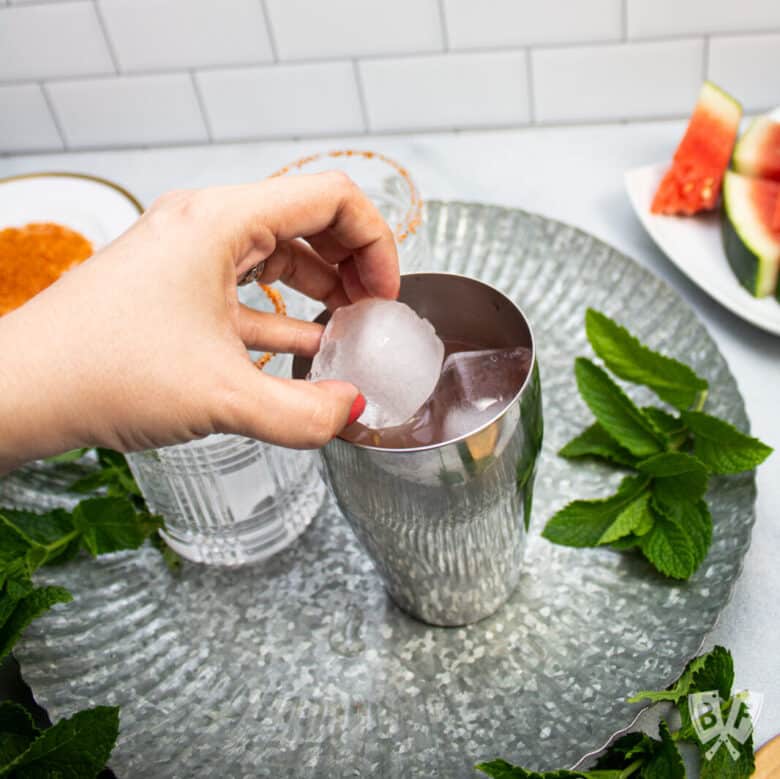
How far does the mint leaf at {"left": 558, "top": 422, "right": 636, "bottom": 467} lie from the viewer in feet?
2.83

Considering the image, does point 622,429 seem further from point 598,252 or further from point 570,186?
point 570,186

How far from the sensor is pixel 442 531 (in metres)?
0.70

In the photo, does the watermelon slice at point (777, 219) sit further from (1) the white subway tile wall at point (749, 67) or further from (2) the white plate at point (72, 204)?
(2) the white plate at point (72, 204)

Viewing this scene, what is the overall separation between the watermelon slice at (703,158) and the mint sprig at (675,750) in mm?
510

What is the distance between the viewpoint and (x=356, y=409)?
0.64 m

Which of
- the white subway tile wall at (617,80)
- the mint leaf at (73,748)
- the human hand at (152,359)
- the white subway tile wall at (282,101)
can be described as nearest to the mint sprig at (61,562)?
the mint leaf at (73,748)

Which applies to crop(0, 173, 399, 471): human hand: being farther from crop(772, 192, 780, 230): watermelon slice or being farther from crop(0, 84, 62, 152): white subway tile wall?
crop(0, 84, 62, 152): white subway tile wall

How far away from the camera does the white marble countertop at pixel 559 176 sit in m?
0.90

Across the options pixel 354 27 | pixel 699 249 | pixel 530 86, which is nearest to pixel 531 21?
pixel 530 86

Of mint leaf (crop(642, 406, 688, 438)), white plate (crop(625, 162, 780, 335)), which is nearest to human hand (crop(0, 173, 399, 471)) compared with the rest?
mint leaf (crop(642, 406, 688, 438))

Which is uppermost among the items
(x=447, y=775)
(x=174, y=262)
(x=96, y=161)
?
(x=174, y=262)

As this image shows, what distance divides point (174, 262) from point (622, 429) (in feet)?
1.35

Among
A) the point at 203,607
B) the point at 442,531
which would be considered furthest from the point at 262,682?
the point at 442,531

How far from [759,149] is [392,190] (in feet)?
1.22
